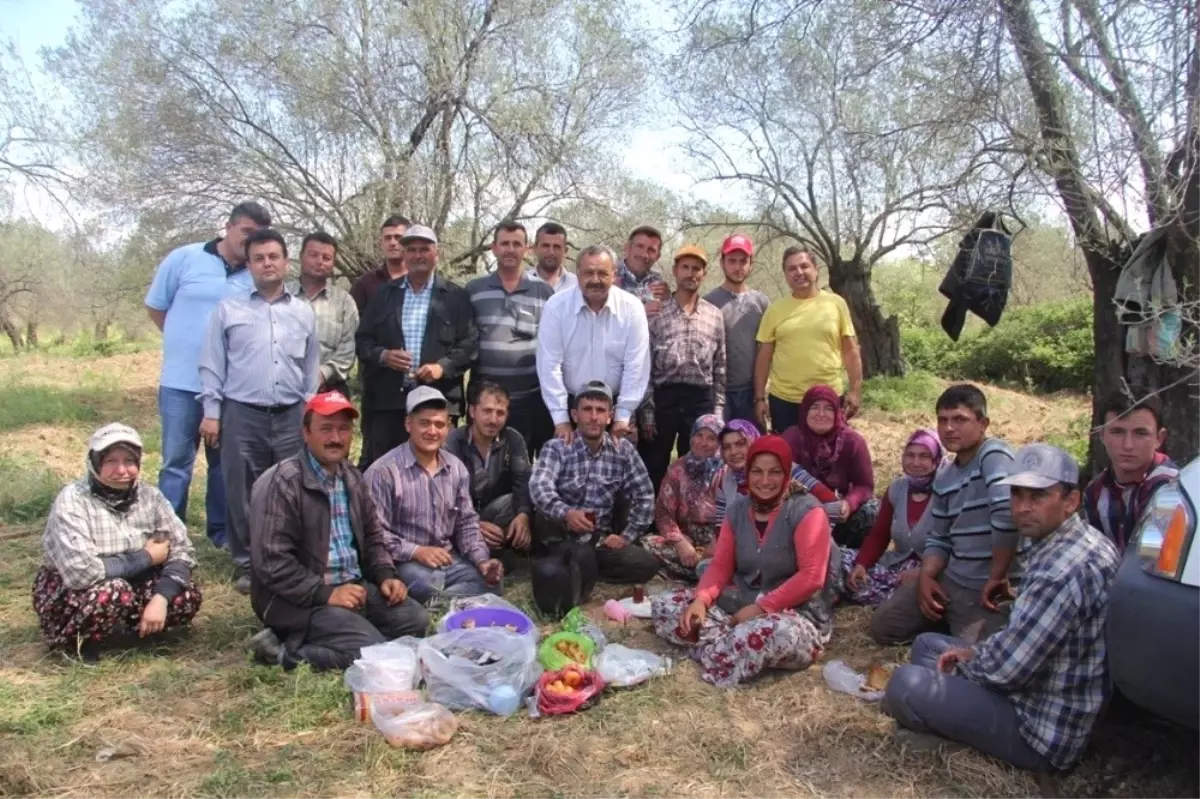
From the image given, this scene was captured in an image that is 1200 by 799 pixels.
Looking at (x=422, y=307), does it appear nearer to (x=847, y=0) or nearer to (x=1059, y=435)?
(x=847, y=0)

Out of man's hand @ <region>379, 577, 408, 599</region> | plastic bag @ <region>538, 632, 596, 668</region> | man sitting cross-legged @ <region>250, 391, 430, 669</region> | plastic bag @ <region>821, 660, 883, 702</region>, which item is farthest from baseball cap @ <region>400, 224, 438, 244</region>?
plastic bag @ <region>821, 660, 883, 702</region>

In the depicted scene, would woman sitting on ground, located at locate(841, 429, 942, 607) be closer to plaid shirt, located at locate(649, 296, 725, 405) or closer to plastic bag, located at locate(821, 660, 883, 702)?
plastic bag, located at locate(821, 660, 883, 702)

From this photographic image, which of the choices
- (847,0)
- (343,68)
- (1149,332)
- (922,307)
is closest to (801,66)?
(847,0)

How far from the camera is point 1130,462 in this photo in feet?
11.8

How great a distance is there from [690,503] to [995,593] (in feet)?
6.13

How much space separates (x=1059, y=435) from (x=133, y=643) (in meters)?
10.1

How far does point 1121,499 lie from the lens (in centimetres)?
363

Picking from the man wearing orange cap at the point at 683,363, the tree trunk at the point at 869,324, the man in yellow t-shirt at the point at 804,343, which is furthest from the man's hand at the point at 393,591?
the tree trunk at the point at 869,324

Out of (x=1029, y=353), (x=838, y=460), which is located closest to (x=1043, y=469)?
(x=838, y=460)

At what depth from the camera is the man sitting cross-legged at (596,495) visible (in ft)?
16.2

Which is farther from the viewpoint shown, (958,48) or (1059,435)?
(1059,435)

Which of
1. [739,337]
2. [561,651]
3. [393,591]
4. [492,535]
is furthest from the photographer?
[739,337]

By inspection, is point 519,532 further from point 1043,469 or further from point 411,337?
point 1043,469

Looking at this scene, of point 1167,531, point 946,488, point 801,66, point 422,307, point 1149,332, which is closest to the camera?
point 1167,531
